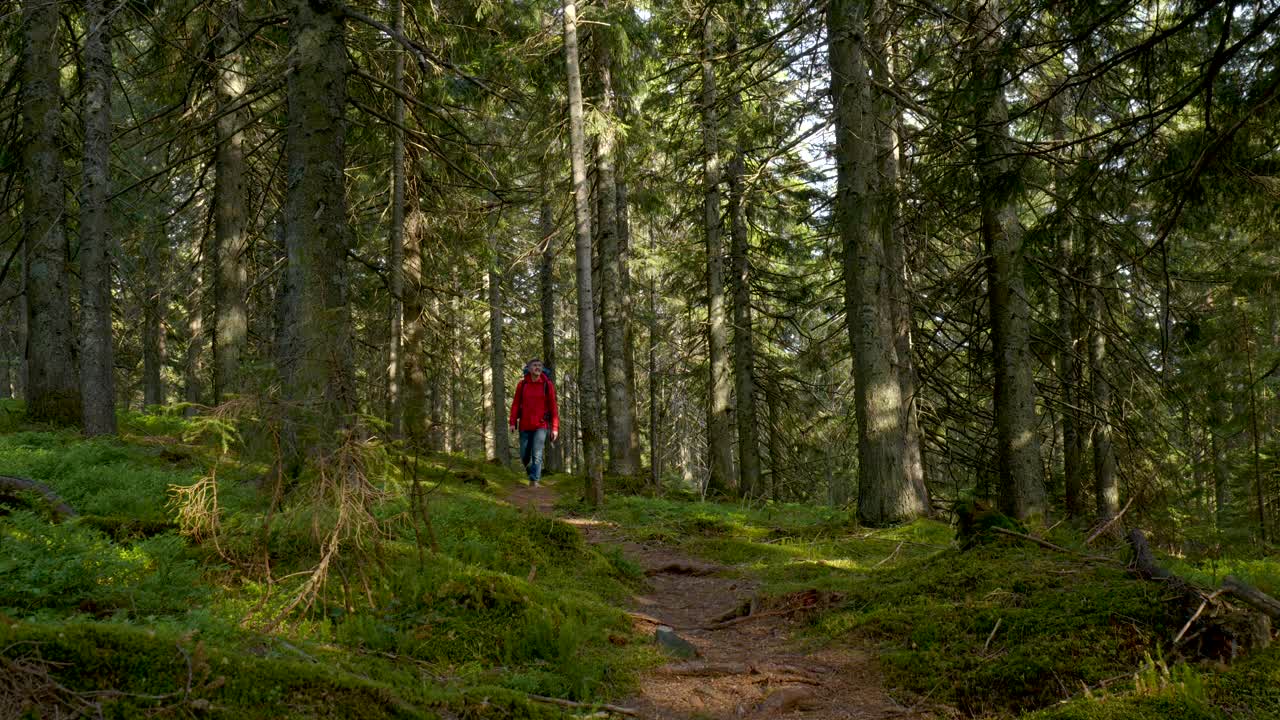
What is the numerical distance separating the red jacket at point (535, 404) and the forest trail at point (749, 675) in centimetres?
682

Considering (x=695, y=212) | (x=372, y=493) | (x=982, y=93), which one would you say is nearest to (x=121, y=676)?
(x=372, y=493)

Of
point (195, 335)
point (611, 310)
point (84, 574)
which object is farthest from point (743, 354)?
point (195, 335)

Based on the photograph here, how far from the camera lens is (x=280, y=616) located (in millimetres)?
3736

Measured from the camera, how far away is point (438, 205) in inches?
619

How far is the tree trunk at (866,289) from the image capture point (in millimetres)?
9062

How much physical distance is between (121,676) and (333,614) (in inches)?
74.5

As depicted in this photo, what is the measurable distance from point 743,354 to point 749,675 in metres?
12.5

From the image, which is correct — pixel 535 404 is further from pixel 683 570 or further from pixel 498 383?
pixel 498 383

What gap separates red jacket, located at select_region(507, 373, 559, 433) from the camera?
523 inches

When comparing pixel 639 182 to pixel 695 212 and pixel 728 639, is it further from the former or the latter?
pixel 728 639

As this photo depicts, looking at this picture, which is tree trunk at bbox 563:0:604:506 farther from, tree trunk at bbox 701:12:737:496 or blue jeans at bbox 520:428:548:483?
tree trunk at bbox 701:12:737:496

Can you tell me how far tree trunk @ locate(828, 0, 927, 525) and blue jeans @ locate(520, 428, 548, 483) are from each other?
636 cm

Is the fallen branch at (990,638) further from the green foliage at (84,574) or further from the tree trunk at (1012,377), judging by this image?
the tree trunk at (1012,377)

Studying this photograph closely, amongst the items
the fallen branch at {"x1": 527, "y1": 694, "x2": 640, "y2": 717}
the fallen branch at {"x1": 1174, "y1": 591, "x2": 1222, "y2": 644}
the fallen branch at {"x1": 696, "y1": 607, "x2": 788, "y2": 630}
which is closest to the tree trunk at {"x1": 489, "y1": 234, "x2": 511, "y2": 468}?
the fallen branch at {"x1": 696, "y1": 607, "x2": 788, "y2": 630}
